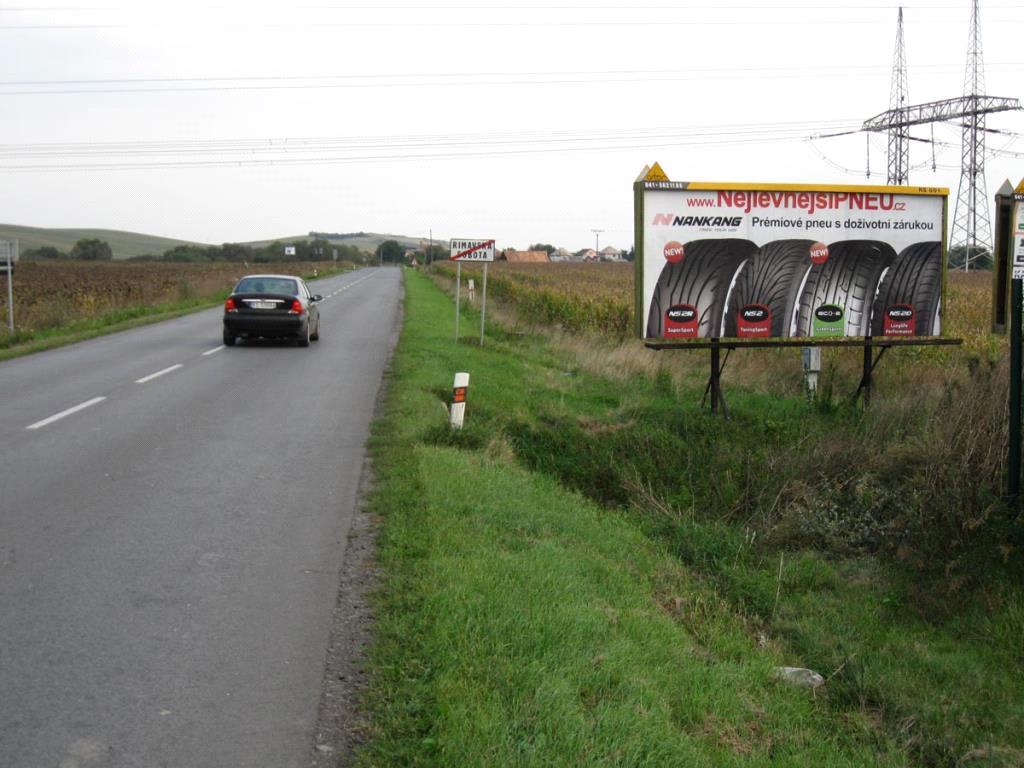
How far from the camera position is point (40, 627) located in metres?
5.51

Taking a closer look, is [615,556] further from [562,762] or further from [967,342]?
[967,342]

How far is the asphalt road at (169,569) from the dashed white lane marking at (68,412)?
0.05 metres

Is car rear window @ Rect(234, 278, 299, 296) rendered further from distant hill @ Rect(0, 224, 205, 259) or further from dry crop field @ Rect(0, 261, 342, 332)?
distant hill @ Rect(0, 224, 205, 259)

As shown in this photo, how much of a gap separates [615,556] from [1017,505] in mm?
3098

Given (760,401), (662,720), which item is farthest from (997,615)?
(760,401)

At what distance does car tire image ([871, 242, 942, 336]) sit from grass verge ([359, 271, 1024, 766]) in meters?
3.63

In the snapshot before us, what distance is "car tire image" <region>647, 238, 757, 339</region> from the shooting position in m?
12.7

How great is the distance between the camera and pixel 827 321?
13.5 meters

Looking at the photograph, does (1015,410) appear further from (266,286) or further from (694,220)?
(266,286)

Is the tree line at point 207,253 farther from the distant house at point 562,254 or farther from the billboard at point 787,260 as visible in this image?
the billboard at point 787,260

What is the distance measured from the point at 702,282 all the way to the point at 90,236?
15341 cm

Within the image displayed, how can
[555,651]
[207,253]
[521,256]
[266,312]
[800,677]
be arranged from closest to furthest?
1. [555,651]
2. [800,677]
3. [266,312]
4. [207,253]
5. [521,256]

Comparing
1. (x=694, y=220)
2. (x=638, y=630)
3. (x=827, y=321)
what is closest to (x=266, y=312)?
(x=694, y=220)

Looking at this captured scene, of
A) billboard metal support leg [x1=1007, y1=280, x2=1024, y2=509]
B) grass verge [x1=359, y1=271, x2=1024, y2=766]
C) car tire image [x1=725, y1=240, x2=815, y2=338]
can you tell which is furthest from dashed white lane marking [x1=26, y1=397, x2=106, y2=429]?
billboard metal support leg [x1=1007, y1=280, x2=1024, y2=509]
